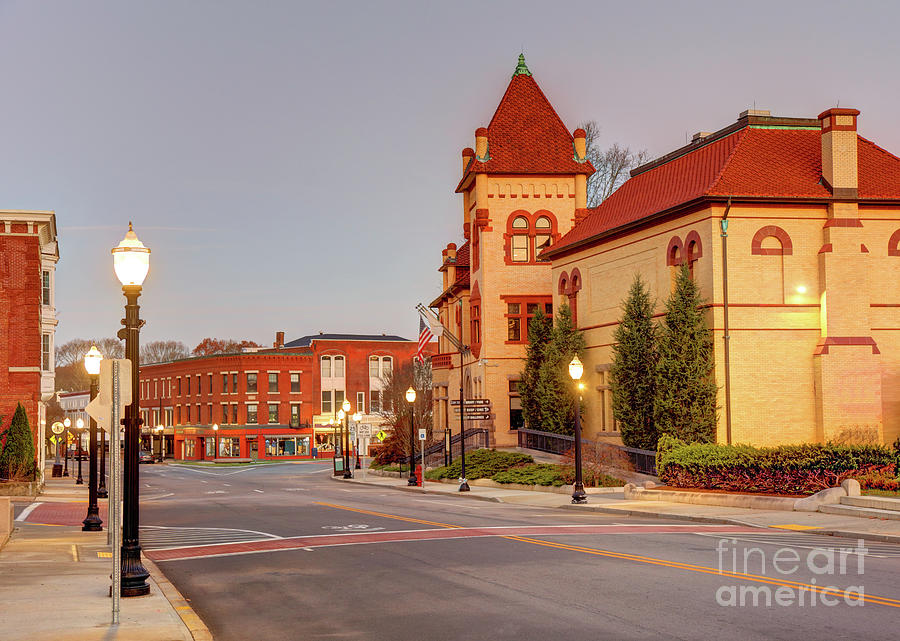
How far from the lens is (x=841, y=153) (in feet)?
117

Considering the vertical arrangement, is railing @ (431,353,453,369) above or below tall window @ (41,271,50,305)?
below

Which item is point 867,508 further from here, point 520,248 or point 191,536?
point 520,248

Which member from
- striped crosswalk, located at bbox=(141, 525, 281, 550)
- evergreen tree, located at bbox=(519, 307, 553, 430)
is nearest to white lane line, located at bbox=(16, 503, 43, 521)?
striped crosswalk, located at bbox=(141, 525, 281, 550)

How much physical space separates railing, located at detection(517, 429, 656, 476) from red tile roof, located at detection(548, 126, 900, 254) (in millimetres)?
9267

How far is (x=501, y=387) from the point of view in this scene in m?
51.1

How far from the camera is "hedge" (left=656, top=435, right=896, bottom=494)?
2595 cm

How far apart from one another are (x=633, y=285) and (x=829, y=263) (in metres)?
7.09

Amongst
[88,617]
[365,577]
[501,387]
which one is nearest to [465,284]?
[501,387]

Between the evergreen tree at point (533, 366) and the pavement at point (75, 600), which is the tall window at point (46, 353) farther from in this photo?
the pavement at point (75, 600)

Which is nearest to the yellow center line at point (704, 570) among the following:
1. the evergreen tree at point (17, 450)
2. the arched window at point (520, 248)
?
the evergreen tree at point (17, 450)

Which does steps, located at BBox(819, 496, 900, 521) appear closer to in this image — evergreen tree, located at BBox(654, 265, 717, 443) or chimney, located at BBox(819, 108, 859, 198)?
evergreen tree, located at BBox(654, 265, 717, 443)

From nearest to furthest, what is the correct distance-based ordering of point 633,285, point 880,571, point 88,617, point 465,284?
1. point 88,617
2. point 880,571
3. point 633,285
4. point 465,284

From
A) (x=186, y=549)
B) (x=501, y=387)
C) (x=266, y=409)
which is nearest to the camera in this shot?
(x=186, y=549)

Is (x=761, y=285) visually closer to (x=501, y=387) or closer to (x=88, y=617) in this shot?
(x=501, y=387)
